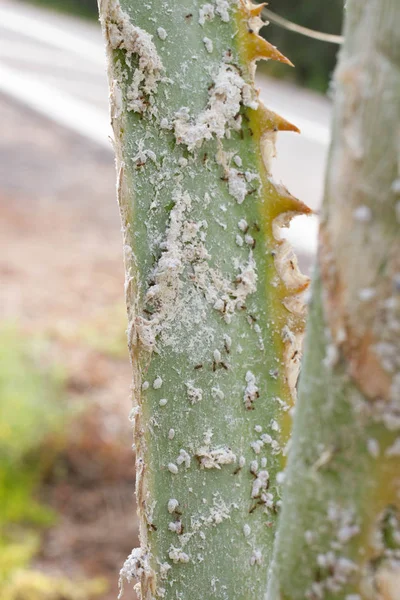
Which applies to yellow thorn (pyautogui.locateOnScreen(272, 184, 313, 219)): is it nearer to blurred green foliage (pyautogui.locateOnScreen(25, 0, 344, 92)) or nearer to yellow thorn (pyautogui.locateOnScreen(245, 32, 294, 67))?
yellow thorn (pyautogui.locateOnScreen(245, 32, 294, 67))

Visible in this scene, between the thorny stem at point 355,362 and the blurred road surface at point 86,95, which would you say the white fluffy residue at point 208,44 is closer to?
the thorny stem at point 355,362

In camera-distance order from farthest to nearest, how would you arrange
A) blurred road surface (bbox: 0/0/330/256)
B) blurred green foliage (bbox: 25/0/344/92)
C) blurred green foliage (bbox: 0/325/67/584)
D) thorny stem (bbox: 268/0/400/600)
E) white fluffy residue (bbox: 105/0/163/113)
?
blurred green foliage (bbox: 25/0/344/92) < blurred road surface (bbox: 0/0/330/256) < blurred green foliage (bbox: 0/325/67/584) < white fluffy residue (bbox: 105/0/163/113) < thorny stem (bbox: 268/0/400/600)

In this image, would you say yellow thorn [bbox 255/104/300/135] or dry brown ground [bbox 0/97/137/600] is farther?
dry brown ground [bbox 0/97/137/600]

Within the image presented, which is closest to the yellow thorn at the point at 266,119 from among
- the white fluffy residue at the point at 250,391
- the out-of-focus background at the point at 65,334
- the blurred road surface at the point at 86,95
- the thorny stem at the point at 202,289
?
the thorny stem at the point at 202,289

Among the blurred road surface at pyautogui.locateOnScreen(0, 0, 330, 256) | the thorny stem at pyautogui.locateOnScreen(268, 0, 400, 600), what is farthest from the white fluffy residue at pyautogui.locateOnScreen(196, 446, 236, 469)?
the blurred road surface at pyautogui.locateOnScreen(0, 0, 330, 256)

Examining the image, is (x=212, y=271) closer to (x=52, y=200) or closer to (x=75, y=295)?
(x=75, y=295)

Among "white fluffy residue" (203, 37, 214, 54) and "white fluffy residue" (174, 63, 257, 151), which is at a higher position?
"white fluffy residue" (203, 37, 214, 54)

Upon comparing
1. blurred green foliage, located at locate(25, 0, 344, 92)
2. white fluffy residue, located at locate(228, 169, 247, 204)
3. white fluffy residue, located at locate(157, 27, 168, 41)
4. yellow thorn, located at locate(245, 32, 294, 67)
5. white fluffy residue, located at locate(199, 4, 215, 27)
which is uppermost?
blurred green foliage, located at locate(25, 0, 344, 92)

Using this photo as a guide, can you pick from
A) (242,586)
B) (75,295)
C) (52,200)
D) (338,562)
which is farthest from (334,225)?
(52,200)
